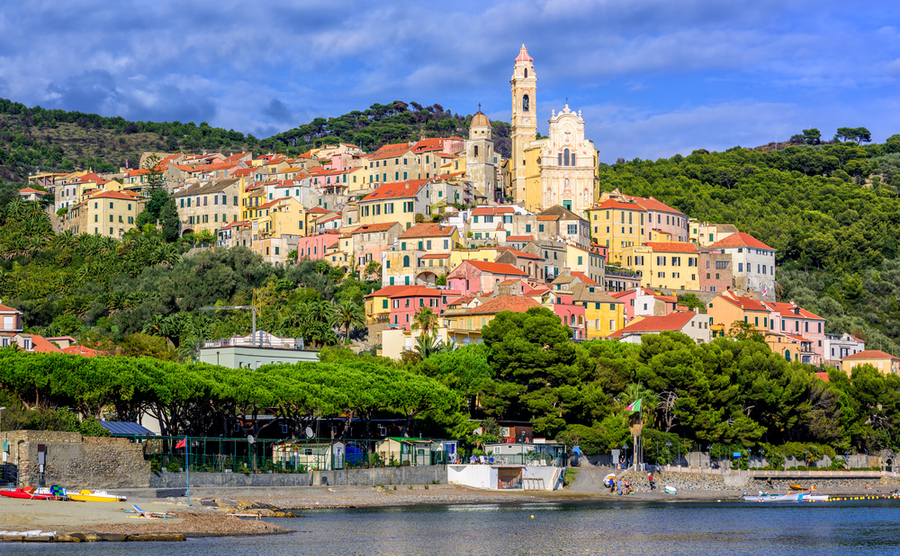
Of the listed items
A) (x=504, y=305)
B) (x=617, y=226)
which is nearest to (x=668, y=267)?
(x=617, y=226)

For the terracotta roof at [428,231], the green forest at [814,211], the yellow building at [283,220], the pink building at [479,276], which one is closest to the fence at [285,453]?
the pink building at [479,276]

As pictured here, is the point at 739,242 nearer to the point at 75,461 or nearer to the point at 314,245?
the point at 314,245

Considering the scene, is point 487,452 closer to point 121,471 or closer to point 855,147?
point 121,471

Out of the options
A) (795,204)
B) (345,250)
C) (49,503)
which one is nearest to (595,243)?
(345,250)

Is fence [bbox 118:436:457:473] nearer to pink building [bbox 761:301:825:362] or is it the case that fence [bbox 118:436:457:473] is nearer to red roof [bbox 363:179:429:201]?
pink building [bbox 761:301:825:362]

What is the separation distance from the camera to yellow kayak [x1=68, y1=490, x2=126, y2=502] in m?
44.4

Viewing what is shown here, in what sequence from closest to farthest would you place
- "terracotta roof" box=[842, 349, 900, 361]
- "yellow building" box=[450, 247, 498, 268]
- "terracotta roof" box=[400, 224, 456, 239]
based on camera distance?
"terracotta roof" box=[842, 349, 900, 361] < "yellow building" box=[450, 247, 498, 268] < "terracotta roof" box=[400, 224, 456, 239]

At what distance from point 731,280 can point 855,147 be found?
70.0 metres

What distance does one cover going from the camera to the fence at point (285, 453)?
53469 millimetres

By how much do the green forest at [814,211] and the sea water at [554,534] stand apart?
6351 centimetres

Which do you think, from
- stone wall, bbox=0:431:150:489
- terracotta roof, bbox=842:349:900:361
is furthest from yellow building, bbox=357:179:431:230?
stone wall, bbox=0:431:150:489

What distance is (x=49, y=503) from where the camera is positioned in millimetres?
42938

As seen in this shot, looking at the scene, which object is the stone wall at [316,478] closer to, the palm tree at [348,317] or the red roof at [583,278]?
the palm tree at [348,317]

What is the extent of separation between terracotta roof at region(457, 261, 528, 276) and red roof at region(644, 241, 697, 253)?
75.3 ft
